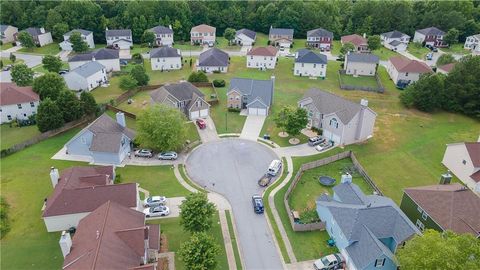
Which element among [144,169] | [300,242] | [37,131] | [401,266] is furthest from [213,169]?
[37,131]

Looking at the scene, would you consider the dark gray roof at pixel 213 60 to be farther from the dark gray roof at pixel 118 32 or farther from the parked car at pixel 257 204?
the parked car at pixel 257 204

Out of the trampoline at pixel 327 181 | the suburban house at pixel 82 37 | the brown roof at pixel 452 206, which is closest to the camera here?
the brown roof at pixel 452 206

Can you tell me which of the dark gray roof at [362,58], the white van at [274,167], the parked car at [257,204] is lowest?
the parked car at [257,204]

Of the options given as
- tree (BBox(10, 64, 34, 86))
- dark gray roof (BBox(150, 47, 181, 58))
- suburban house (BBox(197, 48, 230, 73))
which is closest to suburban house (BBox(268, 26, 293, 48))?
suburban house (BBox(197, 48, 230, 73))

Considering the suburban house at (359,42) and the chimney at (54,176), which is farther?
the suburban house at (359,42)

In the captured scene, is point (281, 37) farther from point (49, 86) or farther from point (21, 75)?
point (21, 75)

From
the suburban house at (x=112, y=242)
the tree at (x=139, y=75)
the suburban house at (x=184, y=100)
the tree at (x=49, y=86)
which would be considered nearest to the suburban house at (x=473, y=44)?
the suburban house at (x=184, y=100)

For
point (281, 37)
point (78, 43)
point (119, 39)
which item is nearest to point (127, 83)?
point (78, 43)

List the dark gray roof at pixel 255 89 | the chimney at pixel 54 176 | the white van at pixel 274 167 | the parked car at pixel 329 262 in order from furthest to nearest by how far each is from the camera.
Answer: the dark gray roof at pixel 255 89, the white van at pixel 274 167, the chimney at pixel 54 176, the parked car at pixel 329 262
